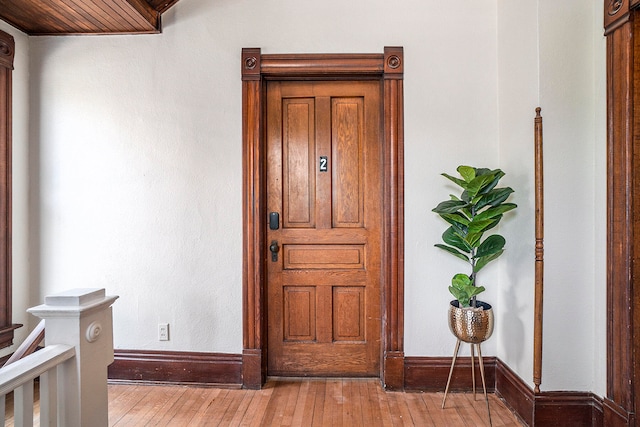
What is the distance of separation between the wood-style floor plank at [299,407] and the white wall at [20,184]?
0.69 m

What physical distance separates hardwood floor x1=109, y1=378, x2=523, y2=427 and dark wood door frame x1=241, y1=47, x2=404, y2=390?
164 millimetres

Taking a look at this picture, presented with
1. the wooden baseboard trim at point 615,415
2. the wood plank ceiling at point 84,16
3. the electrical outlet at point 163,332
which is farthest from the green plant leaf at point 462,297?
the wood plank ceiling at point 84,16

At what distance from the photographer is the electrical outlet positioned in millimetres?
2684

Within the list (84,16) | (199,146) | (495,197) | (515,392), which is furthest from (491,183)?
(84,16)

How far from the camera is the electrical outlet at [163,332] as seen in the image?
8.80 ft

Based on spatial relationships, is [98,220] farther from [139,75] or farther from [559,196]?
[559,196]

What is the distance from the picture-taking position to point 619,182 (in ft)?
6.20

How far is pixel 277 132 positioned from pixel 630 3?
6.64 feet

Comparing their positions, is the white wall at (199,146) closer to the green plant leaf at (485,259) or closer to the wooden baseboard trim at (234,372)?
the wooden baseboard trim at (234,372)

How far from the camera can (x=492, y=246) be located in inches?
85.1

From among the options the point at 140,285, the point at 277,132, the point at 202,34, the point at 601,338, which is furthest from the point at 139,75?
the point at 601,338

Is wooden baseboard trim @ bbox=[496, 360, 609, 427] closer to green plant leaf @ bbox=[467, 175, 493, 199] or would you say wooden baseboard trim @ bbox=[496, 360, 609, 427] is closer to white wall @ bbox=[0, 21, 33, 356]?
green plant leaf @ bbox=[467, 175, 493, 199]

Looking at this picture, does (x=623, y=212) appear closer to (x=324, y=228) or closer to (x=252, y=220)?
(x=324, y=228)

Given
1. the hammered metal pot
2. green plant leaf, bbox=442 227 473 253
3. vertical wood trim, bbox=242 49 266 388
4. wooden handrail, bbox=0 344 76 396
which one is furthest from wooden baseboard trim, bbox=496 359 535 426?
wooden handrail, bbox=0 344 76 396
